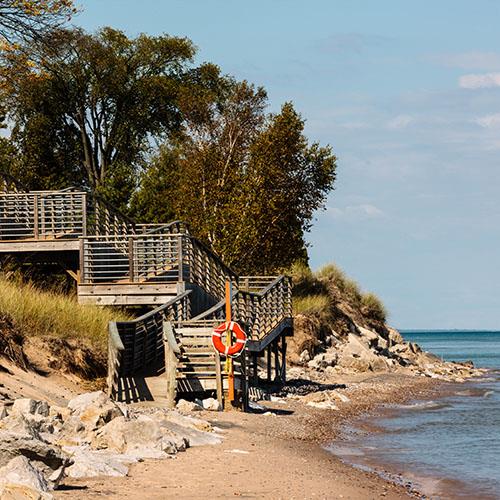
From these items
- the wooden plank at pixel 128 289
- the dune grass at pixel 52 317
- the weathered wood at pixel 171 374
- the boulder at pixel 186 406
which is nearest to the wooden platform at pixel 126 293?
the wooden plank at pixel 128 289

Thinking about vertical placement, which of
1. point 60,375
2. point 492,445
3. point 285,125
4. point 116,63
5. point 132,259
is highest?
point 116,63

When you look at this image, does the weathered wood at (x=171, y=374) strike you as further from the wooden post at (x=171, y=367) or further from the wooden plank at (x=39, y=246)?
the wooden plank at (x=39, y=246)

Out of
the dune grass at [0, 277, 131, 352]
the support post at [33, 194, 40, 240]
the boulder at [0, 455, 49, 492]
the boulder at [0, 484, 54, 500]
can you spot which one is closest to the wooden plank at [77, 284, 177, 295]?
the dune grass at [0, 277, 131, 352]

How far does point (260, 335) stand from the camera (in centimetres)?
3073

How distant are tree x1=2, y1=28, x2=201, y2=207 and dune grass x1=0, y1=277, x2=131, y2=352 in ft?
89.0

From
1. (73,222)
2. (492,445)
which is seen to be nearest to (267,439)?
(492,445)

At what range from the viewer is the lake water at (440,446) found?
58.1 ft

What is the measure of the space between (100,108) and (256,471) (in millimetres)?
44065

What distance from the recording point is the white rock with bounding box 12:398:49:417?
1512cm

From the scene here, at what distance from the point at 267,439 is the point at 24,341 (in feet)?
21.3

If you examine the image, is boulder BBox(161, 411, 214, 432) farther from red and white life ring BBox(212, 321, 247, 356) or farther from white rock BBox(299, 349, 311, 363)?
white rock BBox(299, 349, 311, 363)

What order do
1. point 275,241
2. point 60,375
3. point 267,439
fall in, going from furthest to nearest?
point 275,241 → point 60,375 → point 267,439

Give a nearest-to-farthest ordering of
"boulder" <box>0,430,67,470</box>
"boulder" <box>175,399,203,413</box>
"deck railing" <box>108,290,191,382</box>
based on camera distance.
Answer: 1. "boulder" <box>0,430,67,470</box>
2. "boulder" <box>175,399,203,413</box>
3. "deck railing" <box>108,290,191,382</box>

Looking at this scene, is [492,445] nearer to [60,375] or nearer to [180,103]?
[60,375]
